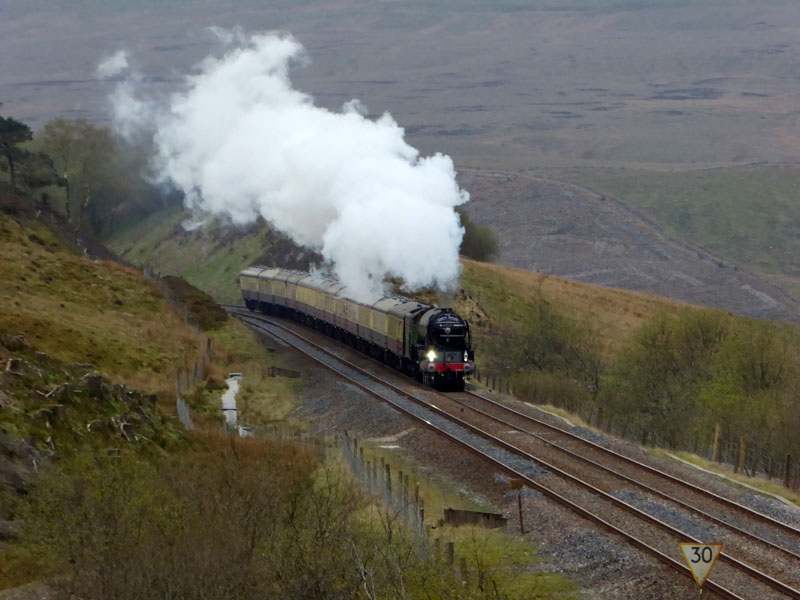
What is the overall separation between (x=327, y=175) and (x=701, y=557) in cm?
4937

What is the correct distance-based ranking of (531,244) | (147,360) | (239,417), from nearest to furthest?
(239,417)
(147,360)
(531,244)

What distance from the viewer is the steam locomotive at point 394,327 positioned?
45.6m

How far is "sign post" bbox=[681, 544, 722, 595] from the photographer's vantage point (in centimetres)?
1773

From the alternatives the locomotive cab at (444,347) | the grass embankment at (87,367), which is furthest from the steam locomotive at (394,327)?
the grass embankment at (87,367)

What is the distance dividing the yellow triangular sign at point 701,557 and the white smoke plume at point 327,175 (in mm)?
36410

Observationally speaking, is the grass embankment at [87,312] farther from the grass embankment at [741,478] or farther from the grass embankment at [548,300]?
the grass embankment at [548,300]

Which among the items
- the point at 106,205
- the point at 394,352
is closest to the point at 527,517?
the point at 394,352

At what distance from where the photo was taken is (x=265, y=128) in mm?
78938

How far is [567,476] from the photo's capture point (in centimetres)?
2986

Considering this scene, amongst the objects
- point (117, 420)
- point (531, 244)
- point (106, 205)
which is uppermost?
point (117, 420)

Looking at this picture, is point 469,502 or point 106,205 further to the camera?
point 106,205

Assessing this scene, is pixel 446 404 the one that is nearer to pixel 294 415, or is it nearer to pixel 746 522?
pixel 294 415

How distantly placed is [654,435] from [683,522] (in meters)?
20.7

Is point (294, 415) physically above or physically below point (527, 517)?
below
